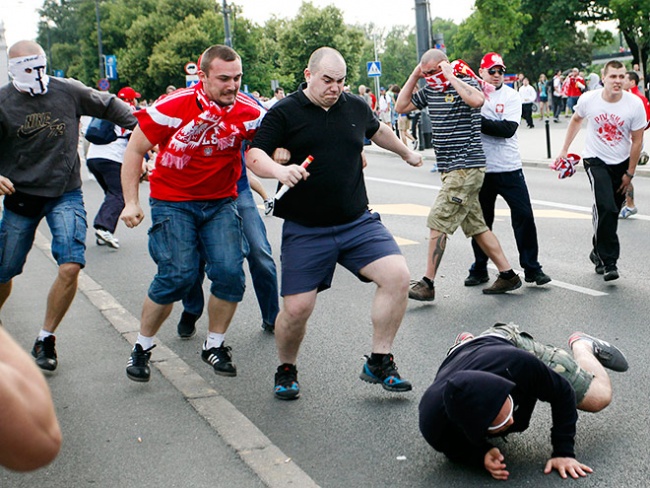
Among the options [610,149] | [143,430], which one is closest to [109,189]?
[610,149]

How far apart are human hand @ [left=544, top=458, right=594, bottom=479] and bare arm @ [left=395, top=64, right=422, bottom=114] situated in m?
4.02

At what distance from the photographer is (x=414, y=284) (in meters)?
7.93

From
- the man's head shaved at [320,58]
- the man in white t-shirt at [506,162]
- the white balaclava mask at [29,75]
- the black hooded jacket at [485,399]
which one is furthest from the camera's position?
the man in white t-shirt at [506,162]

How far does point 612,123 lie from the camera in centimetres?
797

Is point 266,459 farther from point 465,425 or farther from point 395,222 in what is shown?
point 395,222

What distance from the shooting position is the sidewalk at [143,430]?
4.32 metres

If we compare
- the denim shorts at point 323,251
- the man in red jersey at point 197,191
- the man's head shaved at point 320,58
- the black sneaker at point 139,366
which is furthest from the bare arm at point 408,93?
the black sneaker at point 139,366

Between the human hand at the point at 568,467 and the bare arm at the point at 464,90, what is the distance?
3684 millimetres

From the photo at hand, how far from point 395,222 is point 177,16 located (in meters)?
66.7

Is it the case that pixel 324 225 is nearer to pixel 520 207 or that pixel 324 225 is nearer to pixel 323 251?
pixel 323 251

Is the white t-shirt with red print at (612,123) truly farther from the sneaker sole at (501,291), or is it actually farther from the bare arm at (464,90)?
the sneaker sole at (501,291)

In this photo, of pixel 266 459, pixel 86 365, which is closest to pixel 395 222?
pixel 86 365

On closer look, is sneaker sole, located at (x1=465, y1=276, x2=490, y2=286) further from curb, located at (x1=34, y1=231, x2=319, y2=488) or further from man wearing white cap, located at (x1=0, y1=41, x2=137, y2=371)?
man wearing white cap, located at (x1=0, y1=41, x2=137, y2=371)

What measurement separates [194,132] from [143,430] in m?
1.65
